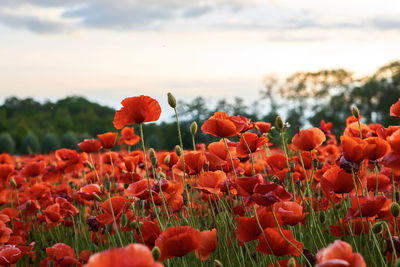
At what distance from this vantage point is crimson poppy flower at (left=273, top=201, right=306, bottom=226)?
1.57 meters

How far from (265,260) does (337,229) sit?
0.37 metres

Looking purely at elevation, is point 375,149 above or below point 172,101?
below

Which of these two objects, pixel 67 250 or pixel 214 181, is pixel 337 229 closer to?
pixel 214 181

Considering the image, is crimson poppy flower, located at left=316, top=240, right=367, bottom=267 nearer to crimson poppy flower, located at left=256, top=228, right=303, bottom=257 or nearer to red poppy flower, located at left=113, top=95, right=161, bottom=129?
crimson poppy flower, located at left=256, top=228, right=303, bottom=257

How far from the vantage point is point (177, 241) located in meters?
1.37

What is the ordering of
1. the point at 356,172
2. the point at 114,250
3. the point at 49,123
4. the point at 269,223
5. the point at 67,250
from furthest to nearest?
the point at 49,123 → the point at 67,250 → the point at 356,172 → the point at 269,223 → the point at 114,250

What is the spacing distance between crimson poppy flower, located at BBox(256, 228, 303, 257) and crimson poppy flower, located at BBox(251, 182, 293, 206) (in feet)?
0.35

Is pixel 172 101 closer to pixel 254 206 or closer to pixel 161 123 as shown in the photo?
pixel 254 206

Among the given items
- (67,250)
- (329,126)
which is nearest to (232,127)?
(67,250)

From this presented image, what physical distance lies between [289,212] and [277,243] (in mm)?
115

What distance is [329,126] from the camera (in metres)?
3.92

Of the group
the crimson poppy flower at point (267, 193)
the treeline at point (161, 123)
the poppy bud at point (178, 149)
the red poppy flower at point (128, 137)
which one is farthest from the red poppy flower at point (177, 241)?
the treeline at point (161, 123)

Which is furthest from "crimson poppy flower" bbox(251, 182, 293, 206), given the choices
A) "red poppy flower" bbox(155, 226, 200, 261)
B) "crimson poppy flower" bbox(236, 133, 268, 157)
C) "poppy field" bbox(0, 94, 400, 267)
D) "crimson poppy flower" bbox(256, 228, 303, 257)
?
"crimson poppy flower" bbox(236, 133, 268, 157)

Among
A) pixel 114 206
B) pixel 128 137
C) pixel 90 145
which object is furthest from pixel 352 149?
pixel 128 137
